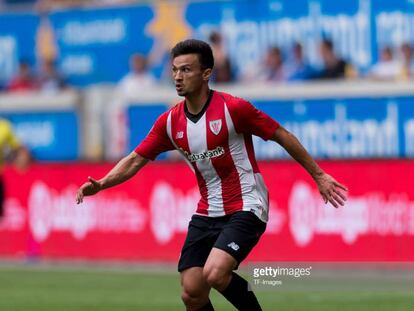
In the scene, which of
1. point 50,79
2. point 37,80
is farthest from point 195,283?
point 37,80

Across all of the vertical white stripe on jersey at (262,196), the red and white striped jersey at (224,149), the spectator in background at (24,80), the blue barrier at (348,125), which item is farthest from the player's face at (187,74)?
the spectator in background at (24,80)

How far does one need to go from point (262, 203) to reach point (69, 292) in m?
6.26

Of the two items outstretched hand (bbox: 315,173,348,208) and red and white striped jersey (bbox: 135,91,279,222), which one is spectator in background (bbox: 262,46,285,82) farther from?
outstretched hand (bbox: 315,173,348,208)

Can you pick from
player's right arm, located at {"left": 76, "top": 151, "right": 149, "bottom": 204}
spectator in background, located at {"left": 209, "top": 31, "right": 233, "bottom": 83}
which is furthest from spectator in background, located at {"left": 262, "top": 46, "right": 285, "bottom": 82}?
player's right arm, located at {"left": 76, "top": 151, "right": 149, "bottom": 204}

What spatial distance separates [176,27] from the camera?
24297 mm

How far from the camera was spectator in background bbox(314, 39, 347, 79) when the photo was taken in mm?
21406

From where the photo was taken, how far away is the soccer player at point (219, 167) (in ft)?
32.9

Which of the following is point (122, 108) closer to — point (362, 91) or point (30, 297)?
point (362, 91)

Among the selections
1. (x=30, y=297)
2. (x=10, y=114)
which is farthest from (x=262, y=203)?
(x=10, y=114)

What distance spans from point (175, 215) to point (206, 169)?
10507 mm

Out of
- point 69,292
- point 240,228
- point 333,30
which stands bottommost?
point 69,292

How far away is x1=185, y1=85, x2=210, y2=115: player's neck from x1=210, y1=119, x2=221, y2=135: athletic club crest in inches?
6.9

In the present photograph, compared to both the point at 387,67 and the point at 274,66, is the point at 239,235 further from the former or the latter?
the point at 274,66

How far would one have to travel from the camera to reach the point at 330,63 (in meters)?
21.6
